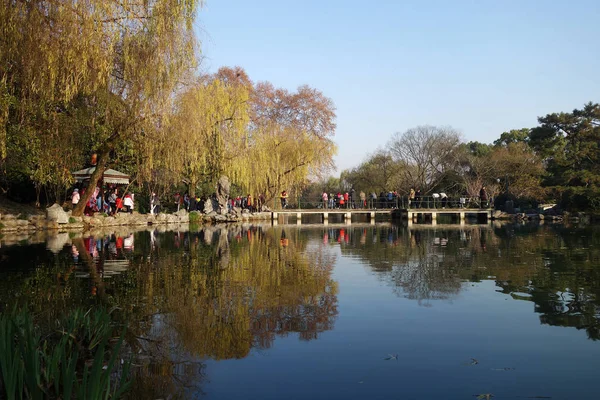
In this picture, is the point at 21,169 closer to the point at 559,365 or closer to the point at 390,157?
the point at 559,365

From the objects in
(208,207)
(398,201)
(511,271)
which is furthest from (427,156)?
(511,271)

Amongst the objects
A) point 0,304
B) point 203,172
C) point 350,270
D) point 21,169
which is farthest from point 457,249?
point 203,172

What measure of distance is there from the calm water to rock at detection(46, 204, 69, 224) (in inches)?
369

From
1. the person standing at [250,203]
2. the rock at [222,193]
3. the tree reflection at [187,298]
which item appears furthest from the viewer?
the person standing at [250,203]

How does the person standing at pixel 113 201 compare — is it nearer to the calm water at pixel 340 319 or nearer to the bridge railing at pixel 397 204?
the calm water at pixel 340 319

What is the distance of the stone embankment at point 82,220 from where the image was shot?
2142 cm

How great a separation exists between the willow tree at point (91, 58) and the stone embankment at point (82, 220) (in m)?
4.68

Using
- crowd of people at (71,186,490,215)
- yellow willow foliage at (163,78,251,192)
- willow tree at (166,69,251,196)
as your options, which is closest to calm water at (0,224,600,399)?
crowd of people at (71,186,490,215)

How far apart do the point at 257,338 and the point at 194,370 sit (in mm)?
1160

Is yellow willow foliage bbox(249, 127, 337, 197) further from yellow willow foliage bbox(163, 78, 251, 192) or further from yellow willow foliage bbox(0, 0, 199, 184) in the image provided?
yellow willow foliage bbox(0, 0, 199, 184)

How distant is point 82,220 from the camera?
23.3 metres

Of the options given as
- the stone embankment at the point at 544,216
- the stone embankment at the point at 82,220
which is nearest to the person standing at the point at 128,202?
the stone embankment at the point at 82,220

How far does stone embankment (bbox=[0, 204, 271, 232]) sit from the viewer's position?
70.3 ft

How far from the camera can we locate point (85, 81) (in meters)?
11.7
